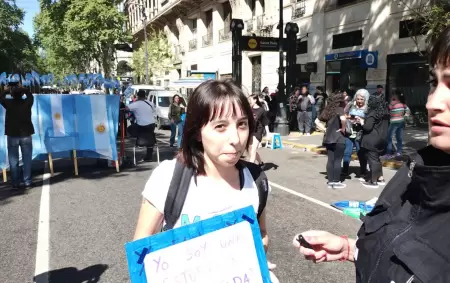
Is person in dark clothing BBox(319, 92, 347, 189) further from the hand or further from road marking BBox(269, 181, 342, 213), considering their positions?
the hand

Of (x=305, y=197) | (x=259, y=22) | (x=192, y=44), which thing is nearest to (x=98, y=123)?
(x=305, y=197)

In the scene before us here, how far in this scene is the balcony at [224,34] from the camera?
2949 cm

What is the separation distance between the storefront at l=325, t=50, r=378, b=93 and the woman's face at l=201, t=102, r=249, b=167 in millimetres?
15957

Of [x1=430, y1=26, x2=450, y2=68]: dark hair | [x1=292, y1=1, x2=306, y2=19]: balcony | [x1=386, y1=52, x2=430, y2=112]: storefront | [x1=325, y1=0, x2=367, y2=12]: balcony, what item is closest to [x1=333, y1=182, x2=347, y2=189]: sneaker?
[x1=430, y1=26, x2=450, y2=68]: dark hair

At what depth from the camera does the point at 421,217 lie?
107cm

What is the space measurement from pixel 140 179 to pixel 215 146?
6392mm

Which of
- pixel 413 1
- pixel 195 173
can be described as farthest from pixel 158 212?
pixel 413 1

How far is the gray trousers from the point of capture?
49.8 ft

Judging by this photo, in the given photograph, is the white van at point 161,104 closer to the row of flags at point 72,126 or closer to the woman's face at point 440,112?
the row of flags at point 72,126

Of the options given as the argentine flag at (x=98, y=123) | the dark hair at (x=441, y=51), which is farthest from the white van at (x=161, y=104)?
the dark hair at (x=441, y=51)

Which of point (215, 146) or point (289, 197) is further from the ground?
point (215, 146)

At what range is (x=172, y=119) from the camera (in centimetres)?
1214

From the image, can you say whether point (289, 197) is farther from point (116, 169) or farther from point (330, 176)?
point (116, 169)

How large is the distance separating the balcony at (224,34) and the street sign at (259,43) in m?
14.5
